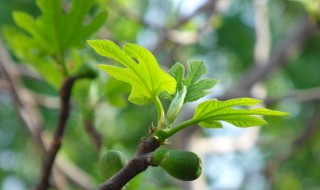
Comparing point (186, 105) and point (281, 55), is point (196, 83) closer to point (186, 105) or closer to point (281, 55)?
point (186, 105)

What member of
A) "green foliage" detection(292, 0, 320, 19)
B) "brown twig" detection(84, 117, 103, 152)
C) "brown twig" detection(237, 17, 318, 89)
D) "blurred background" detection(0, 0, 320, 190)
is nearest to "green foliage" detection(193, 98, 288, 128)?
"blurred background" detection(0, 0, 320, 190)

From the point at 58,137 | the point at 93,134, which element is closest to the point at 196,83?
the point at 58,137

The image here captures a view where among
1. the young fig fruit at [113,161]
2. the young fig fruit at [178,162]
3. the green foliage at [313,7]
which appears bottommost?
the green foliage at [313,7]

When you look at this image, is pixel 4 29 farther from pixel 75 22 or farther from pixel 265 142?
pixel 265 142

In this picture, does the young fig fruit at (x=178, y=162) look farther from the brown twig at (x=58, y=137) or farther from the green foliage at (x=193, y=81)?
the brown twig at (x=58, y=137)

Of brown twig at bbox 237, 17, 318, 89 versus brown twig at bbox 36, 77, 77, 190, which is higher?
brown twig at bbox 36, 77, 77, 190

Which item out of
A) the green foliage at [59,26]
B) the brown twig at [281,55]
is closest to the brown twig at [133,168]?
the green foliage at [59,26]

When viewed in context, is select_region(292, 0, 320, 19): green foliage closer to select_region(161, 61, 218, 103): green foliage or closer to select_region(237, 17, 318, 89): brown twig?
select_region(237, 17, 318, 89): brown twig
